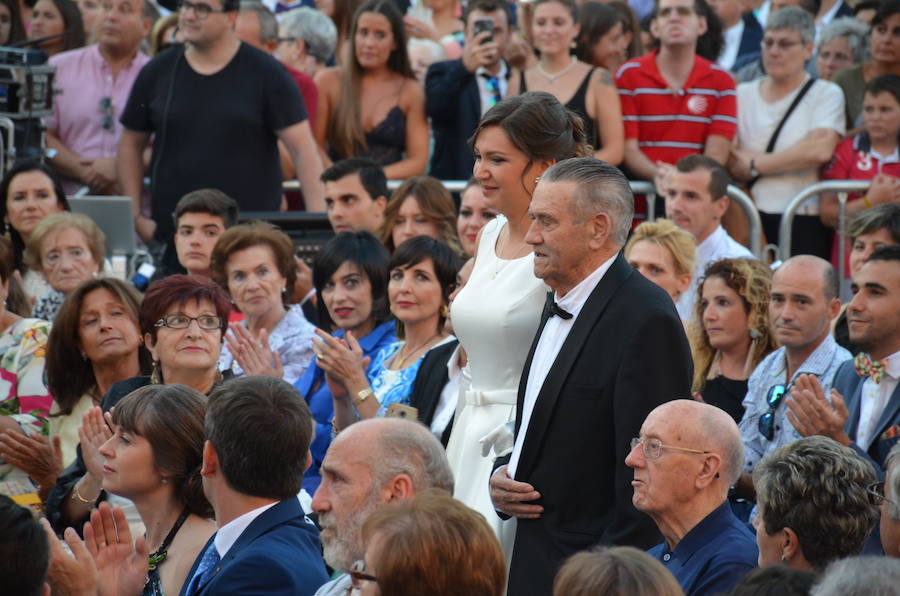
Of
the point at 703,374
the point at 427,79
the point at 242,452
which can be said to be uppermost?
the point at 427,79

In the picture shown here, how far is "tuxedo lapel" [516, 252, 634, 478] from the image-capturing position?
4.16 m

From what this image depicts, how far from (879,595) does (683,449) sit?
46.8 inches

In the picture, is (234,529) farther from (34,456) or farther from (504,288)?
(34,456)

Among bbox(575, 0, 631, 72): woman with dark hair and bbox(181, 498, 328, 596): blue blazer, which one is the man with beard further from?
bbox(575, 0, 631, 72): woman with dark hair

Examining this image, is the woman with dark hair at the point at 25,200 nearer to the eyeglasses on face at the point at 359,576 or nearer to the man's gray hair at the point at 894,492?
the eyeglasses on face at the point at 359,576

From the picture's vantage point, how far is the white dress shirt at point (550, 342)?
166 inches

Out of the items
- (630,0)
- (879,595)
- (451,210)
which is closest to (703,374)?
(451,210)

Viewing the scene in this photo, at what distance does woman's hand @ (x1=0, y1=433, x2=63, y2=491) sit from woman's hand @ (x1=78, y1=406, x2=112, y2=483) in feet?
2.49

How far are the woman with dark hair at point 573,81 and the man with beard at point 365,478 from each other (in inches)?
190

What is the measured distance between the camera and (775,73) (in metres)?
8.92

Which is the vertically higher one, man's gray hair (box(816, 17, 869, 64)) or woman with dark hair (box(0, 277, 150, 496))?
man's gray hair (box(816, 17, 869, 64))

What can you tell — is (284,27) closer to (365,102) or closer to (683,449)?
(365,102)

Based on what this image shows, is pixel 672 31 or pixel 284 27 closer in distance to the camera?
pixel 672 31

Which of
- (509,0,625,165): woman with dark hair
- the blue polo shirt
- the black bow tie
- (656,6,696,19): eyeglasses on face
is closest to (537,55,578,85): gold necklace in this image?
(509,0,625,165): woman with dark hair
